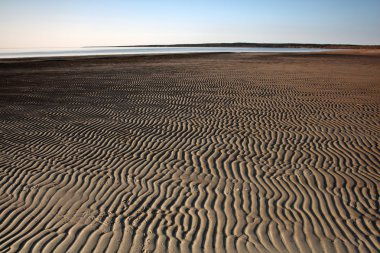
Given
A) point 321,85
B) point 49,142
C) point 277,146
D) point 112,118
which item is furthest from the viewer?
point 321,85

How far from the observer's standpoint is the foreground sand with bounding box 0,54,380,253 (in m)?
5.02

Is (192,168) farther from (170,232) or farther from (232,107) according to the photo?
(232,107)

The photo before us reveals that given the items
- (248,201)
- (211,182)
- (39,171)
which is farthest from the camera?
(39,171)

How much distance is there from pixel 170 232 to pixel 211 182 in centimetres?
203

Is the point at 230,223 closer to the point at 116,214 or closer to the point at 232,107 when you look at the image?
the point at 116,214

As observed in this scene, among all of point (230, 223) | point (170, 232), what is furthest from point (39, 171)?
point (230, 223)

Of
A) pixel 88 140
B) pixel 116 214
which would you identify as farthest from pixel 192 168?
pixel 88 140

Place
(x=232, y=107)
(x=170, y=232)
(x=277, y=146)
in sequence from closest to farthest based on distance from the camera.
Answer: (x=170, y=232) < (x=277, y=146) < (x=232, y=107)

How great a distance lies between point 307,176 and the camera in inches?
280

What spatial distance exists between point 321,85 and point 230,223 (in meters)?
16.3

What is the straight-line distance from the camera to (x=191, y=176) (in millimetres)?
7277

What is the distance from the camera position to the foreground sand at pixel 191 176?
5016 mm

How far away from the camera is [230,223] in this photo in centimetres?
537

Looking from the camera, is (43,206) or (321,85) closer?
(43,206)
